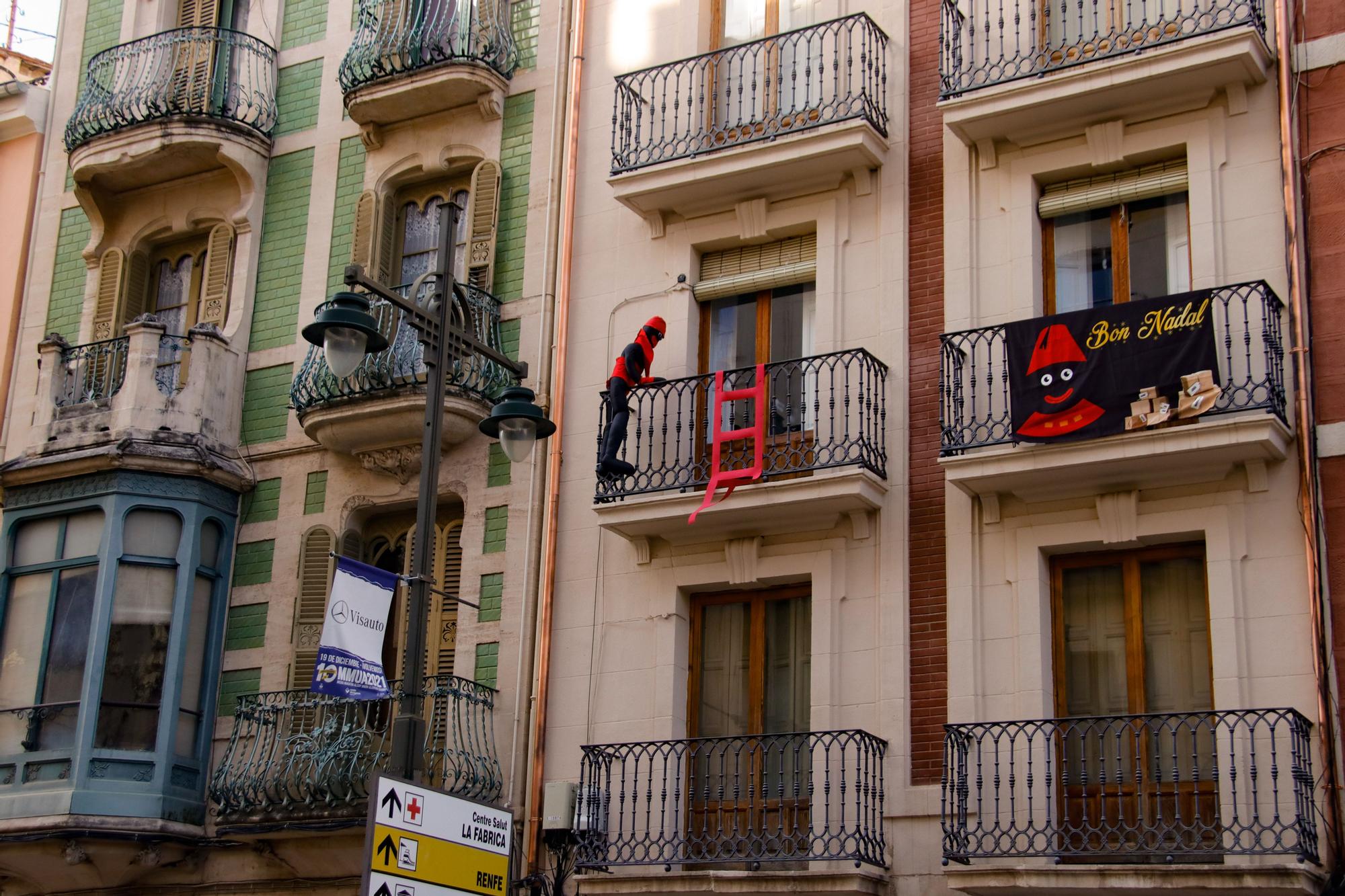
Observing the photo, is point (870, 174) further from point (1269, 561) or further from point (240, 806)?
point (240, 806)

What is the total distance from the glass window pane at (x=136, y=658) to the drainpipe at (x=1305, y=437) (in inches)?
440

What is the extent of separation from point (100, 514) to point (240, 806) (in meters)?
3.66

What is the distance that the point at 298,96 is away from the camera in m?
21.4

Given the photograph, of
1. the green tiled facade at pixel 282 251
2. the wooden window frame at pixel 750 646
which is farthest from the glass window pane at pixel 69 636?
the wooden window frame at pixel 750 646

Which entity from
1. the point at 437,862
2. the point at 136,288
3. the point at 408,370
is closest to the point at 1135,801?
the point at 437,862

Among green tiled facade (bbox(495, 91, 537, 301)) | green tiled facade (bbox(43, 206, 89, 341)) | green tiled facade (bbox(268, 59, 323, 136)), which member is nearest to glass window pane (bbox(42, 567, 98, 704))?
green tiled facade (bbox(43, 206, 89, 341))

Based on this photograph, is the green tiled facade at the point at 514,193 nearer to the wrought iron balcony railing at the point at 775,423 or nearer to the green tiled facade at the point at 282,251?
the wrought iron balcony railing at the point at 775,423

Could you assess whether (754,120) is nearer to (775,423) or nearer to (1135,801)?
(775,423)

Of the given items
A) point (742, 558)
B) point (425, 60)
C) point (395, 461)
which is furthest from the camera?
point (425, 60)

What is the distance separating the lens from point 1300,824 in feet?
43.2

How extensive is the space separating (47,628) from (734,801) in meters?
7.75

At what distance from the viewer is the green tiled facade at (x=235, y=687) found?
18.8 metres

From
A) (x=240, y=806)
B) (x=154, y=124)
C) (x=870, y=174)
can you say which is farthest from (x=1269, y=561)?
(x=154, y=124)

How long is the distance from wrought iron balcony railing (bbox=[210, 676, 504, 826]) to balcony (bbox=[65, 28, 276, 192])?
6632 millimetres
